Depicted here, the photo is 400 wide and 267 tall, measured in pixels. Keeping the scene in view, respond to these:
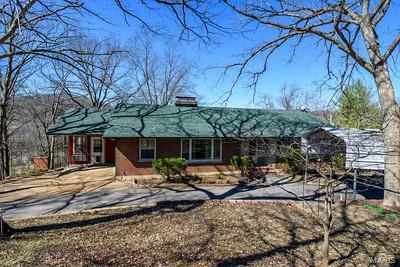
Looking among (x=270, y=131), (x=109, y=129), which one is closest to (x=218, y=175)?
(x=270, y=131)

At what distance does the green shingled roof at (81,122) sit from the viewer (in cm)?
1741

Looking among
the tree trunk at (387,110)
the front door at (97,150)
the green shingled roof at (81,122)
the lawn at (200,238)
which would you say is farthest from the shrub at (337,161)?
the front door at (97,150)

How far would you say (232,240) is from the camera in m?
6.16

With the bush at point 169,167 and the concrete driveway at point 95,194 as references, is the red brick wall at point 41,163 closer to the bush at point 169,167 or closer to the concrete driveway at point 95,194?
the concrete driveway at point 95,194

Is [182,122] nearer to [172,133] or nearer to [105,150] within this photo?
[172,133]

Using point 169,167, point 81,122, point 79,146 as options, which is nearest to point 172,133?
point 169,167

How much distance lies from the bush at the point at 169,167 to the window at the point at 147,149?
1328 mm

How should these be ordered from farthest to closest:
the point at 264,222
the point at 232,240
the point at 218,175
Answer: the point at 218,175 → the point at 264,222 → the point at 232,240

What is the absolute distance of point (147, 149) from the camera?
16391mm

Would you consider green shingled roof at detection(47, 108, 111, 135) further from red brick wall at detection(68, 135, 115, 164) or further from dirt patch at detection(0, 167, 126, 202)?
dirt patch at detection(0, 167, 126, 202)

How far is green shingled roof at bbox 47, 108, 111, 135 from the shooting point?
17.4 m

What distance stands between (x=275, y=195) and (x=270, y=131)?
25.1 feet

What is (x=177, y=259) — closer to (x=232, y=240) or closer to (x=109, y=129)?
(x=232, y=240)

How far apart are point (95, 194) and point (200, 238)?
7.70 metres
